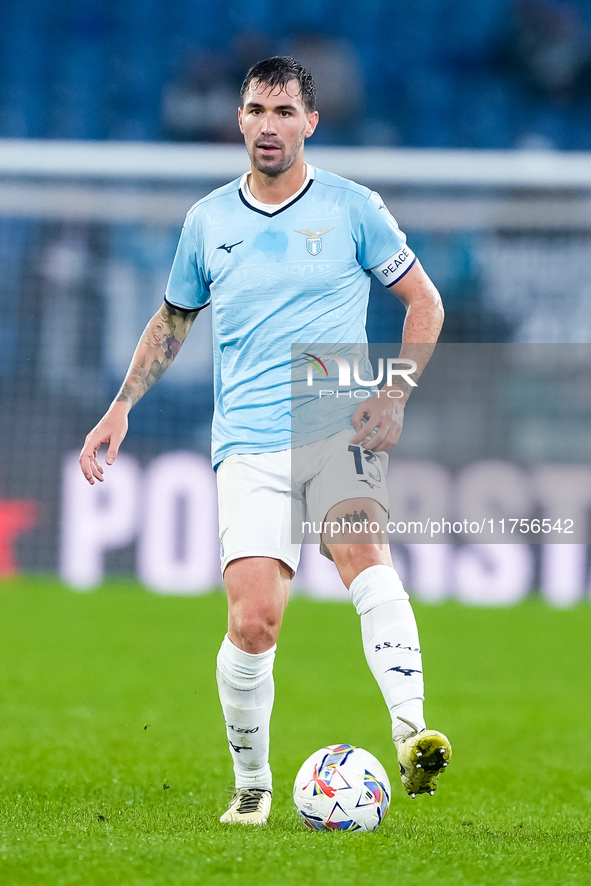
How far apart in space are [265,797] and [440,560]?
633 cm

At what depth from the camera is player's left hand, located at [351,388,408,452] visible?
11.7ft

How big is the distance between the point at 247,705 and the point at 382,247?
1482mm

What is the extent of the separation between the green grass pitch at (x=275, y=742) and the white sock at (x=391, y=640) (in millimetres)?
383

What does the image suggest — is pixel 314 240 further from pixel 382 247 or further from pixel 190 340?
pixel 190 340

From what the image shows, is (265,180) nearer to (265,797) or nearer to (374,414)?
(374,414)

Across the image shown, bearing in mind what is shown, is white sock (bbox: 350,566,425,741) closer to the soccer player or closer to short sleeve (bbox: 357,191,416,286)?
the soccer player

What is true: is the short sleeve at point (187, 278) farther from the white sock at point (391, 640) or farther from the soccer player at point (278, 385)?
the white sock at point (391, 640)

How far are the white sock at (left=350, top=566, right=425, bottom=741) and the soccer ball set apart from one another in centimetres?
29

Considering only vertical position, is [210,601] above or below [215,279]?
below

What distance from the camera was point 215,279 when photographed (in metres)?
3.87

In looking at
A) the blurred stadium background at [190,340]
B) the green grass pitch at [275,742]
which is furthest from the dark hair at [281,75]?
the blurred stadium background at [190,340]

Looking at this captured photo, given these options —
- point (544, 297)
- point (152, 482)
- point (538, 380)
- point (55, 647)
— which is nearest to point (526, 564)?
point (538, 380)

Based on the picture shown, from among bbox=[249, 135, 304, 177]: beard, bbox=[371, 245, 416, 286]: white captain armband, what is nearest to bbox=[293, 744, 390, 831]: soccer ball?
bbox=[371, 245, 416, 286]: white captain armband

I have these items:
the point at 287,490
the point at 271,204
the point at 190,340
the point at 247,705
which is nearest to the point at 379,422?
the point at 287,490
